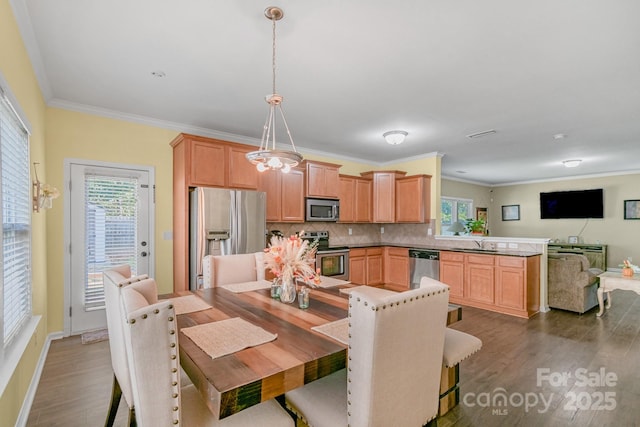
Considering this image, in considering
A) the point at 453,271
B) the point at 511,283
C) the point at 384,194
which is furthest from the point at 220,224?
the point at 511,283

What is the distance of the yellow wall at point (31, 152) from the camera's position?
5.71 feet

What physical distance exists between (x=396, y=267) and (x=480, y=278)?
1574 mm

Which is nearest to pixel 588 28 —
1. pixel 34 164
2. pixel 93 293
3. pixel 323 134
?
pixel 323 134

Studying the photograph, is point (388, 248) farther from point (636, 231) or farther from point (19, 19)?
point (636, 231)

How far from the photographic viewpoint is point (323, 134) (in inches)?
180

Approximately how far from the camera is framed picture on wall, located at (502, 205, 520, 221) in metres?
9.40

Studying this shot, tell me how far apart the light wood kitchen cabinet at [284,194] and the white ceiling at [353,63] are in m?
0.77

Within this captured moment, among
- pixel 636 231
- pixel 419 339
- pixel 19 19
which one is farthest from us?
pixel 636 231

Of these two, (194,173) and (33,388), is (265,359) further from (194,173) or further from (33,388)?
(194,173)

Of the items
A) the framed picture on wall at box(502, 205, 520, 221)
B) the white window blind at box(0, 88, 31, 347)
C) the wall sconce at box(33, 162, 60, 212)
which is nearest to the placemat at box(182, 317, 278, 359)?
the white window blind at box(0, 88, 31, 347)

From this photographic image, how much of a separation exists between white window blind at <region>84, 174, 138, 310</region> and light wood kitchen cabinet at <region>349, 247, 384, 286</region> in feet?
11.3

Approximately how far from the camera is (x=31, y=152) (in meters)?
2.59

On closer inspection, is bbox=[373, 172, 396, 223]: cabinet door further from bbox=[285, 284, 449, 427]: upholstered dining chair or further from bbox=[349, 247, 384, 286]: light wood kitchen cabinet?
bbox=[285, 284, 449, 427]: upholstered dining chair

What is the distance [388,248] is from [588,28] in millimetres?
4464
